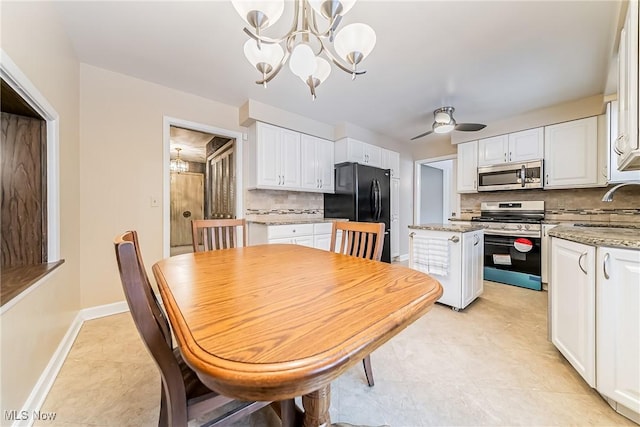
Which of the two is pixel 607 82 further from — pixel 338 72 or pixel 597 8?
pixel 338 72

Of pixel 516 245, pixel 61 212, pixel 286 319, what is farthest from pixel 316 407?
pixel 516 245

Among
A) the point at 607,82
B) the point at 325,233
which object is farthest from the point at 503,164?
the point at 325,233

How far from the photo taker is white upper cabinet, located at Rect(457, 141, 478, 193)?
3928 mm

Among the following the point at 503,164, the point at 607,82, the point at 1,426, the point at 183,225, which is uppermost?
the point at 607,82

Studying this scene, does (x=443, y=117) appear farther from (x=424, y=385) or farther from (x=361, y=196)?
(x=424, y=385)

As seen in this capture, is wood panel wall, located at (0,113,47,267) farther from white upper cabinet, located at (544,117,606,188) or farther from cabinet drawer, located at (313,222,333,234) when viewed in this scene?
white upper cabinet, located at (544,117,606,188)

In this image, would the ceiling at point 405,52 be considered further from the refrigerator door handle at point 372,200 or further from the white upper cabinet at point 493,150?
the refrigerator door handle at point 372,200

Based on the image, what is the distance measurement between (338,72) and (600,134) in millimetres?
3234

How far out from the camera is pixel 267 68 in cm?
149

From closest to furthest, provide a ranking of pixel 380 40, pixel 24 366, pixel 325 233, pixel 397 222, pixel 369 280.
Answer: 1. pixel 369 280
2. pixel 24 366
3. pixel 380 40
4. pixel 325 233
5. pixel 397 222

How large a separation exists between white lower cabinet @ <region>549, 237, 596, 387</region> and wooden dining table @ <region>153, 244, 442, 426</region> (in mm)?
1080

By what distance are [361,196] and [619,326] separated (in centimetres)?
280

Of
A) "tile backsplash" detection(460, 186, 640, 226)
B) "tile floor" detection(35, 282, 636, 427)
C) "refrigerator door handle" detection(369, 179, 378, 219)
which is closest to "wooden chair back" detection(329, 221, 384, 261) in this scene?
"tile floor" detection(35, 282, 636, 427)

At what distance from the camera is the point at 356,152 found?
4027 millimetres
